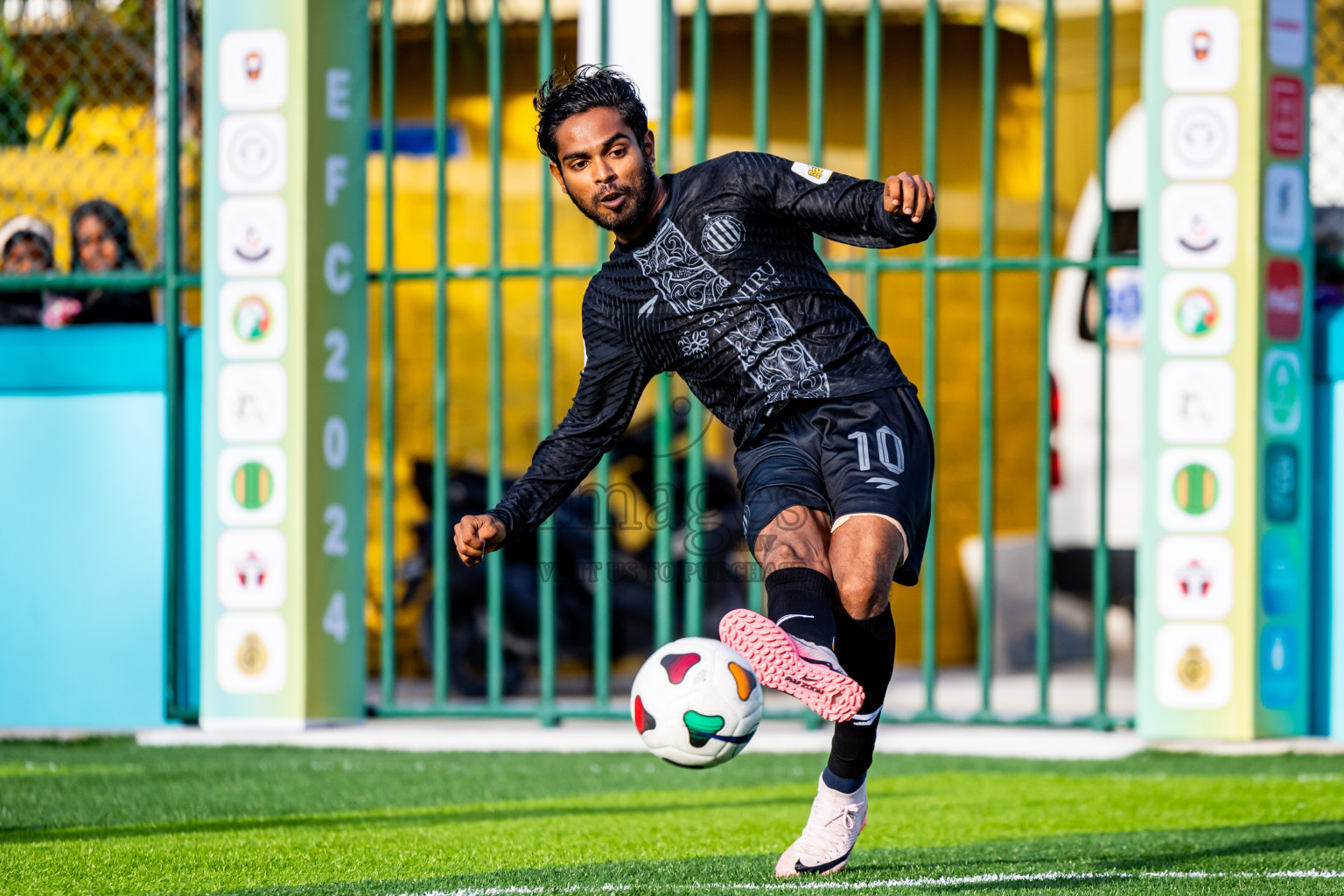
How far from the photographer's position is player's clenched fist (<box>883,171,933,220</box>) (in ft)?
11.1

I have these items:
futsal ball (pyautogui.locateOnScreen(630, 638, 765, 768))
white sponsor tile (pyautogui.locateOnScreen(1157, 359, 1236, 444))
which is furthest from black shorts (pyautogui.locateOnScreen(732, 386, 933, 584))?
white sponsor tile (pyautogui.locateOnScreen(1157, 359, 1236, 444))

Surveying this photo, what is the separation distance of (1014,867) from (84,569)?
4926 millimetres

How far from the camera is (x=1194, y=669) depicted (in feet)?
23.0

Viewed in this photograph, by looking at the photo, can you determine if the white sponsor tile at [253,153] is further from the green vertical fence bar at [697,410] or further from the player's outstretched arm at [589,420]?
the player's outstretched arm at [589,420]

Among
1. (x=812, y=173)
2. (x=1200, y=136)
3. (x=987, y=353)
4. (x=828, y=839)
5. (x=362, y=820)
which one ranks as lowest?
(x=362, y=820)

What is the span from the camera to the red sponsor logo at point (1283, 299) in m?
6.97

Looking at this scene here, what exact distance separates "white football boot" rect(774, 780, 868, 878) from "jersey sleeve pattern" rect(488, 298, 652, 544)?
0.96 meters

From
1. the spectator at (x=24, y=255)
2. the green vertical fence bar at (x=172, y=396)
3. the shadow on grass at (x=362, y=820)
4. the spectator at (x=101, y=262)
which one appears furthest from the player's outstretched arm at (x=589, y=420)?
the spectator at (x=24, y=255)

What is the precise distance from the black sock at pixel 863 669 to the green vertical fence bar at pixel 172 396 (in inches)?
177

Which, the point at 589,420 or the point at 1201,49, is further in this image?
the point at 1201,49

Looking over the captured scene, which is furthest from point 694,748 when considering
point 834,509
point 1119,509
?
point 1119,509

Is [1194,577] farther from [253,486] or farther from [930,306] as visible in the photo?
[253,486]

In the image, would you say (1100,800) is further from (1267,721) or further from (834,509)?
(834,509)

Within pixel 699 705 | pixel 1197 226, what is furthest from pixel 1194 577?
pixel 699 705
